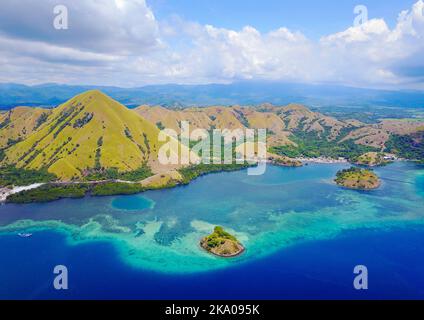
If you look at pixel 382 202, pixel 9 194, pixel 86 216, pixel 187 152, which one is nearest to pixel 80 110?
pixel 187 152

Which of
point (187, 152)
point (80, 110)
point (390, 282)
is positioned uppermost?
point (80, 110)

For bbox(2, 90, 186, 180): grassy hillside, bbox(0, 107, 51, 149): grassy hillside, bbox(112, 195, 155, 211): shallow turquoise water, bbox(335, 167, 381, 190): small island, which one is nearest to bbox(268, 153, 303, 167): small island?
bbox(335, 167, 381, 190): small island

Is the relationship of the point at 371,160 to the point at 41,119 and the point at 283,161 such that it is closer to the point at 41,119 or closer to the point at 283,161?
the point at 283,161

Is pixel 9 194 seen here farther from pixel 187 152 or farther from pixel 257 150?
pixel 257 150

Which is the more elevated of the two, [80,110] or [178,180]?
[80,110]

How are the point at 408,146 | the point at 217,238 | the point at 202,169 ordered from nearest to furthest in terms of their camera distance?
1. the point at 217,238
2. the point at 202,169
3. the point at 408,146

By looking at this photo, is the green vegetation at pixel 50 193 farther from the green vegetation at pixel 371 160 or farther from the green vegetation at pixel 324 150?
the green vegetation at pixel 371 160

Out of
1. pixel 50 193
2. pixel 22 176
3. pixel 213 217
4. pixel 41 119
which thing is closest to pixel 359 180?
pixel 213 217
